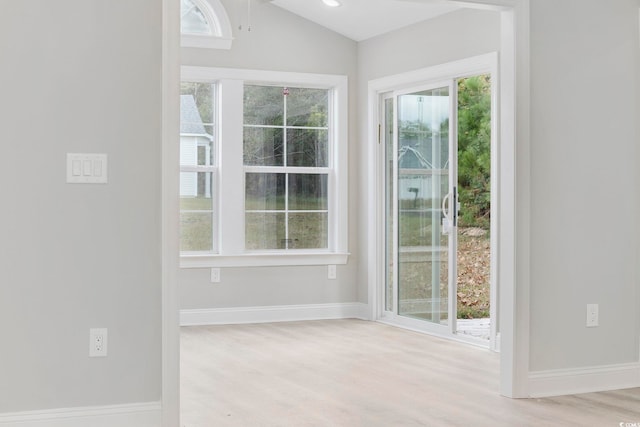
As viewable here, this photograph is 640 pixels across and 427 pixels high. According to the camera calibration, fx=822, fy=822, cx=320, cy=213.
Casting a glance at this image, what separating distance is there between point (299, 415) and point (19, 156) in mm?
1737

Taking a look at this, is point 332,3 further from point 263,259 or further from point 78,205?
point 78,205

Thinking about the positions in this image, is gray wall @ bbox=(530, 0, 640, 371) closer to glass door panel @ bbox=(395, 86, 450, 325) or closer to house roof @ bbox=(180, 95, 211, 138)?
glass door panel @ bbox=(395, 86, 450, 325)

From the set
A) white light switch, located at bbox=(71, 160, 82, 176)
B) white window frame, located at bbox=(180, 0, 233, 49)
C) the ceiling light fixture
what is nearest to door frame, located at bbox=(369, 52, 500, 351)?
the ceiling light fixture

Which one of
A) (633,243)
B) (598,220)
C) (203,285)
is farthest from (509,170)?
(203,285)

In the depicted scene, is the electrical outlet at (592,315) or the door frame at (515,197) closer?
the door frame at (515,197)

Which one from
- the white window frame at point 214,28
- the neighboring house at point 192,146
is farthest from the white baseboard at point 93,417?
the white window frame at point 214,28

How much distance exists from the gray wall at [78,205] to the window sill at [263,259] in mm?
3415

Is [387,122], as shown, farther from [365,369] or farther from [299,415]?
[299,415]

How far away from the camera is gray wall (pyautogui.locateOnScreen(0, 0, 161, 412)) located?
3.36 m

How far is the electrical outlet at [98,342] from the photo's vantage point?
345cm

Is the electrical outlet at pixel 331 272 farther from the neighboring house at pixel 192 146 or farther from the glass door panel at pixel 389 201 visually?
the neighboring house at pixel 192 146

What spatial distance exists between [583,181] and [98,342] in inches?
106

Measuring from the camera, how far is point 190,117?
23.2 ft

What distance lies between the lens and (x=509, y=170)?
14.3 ft
